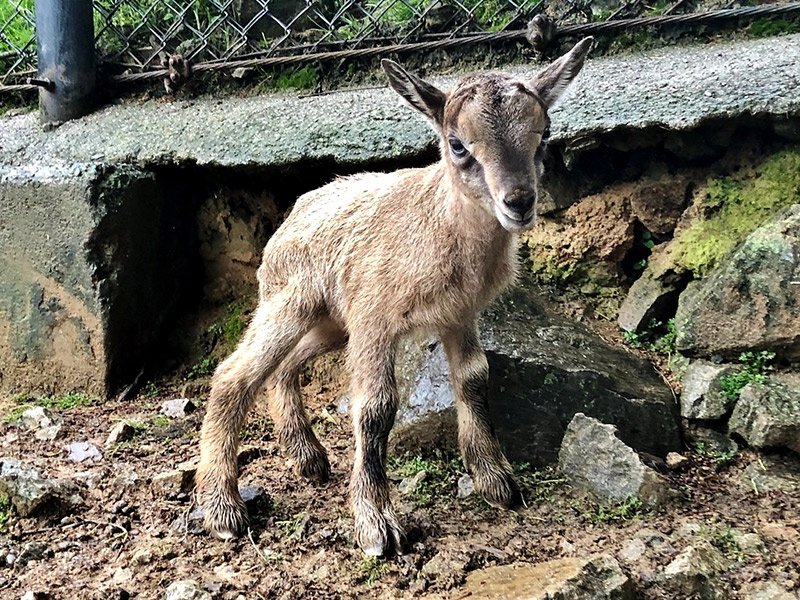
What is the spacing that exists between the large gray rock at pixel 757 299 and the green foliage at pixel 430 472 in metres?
1.69

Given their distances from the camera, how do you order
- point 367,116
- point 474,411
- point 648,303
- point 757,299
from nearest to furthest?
1. point 474,411
2. point 757,299
3. point 648,303
4. point 367,116

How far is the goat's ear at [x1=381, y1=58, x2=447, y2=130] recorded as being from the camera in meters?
3.86

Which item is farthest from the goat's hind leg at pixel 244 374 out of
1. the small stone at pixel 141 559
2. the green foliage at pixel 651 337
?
the green foliage at pixel 651 337

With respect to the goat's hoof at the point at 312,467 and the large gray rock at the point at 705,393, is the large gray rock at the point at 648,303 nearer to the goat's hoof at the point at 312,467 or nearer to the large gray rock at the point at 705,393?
the large gray rock at the point at 705,393

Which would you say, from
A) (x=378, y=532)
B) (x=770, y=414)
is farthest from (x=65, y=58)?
(x=770, y=414)

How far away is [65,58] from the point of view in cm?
612

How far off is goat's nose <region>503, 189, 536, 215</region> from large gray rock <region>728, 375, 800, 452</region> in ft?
6.04

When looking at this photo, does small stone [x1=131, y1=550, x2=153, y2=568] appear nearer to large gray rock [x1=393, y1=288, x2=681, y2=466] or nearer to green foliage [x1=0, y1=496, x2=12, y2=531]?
green foliage [x1=0, y1=496, x2=12, y2=531]

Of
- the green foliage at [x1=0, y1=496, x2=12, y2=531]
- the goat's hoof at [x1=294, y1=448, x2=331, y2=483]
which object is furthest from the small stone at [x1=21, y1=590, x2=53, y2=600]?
the goat's hoof at [x1=294, y1=448, x2=331, y2=483]

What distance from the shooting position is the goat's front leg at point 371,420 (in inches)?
154

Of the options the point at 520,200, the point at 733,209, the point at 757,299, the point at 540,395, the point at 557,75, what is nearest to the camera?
the point at 520,200

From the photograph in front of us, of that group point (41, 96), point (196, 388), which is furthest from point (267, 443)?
point (41, 96)

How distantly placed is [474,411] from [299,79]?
3193 millimetres

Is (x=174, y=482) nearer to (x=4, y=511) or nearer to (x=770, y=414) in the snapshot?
(x=4, y=511)
